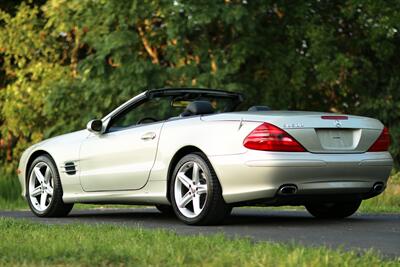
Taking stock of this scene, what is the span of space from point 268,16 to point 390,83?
3.51 meters

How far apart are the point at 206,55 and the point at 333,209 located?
469 inches

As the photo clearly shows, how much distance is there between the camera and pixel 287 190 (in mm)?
7996

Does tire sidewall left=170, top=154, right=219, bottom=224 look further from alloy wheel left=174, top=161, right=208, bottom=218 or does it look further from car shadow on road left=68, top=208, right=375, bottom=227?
car shadow on road left=68, top=208, right=375, bottom=227

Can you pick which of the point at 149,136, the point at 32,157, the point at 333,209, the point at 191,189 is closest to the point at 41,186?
the point at 32,157

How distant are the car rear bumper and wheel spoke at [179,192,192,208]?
471mm

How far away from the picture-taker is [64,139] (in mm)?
10359

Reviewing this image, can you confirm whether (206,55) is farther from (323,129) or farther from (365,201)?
(323,129)

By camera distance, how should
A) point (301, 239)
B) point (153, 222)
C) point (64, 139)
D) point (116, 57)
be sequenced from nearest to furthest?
point (301, 239) → point (153, 222) → point (64, 139) → point (116, 57)

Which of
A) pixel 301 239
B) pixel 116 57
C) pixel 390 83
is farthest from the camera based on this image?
pixel 390 83

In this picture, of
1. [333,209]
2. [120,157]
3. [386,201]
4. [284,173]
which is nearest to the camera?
[284,173]

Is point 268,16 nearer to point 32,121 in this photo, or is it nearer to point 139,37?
point 139,37

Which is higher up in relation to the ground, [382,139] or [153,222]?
[382,139]

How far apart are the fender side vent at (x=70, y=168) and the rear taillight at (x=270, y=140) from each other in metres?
2.72

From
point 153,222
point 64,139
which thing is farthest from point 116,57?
point 153,222
